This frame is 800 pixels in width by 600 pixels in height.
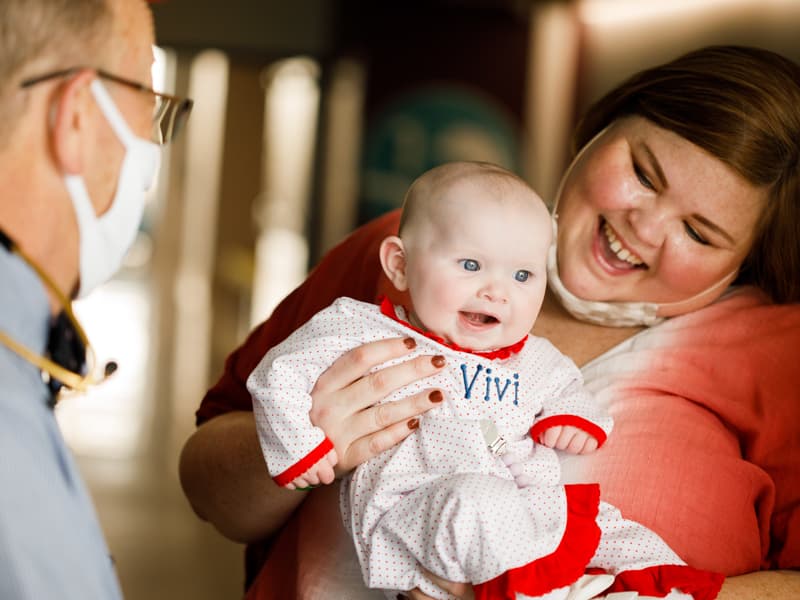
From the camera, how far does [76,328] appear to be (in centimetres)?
125

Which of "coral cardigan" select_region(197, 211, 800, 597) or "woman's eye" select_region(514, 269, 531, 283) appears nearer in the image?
"woman's eye" select_region(514, 269, 531, 283)

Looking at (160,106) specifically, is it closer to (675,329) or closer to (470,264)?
(470,264)

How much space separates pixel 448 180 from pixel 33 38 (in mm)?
666

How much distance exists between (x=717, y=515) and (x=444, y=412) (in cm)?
55

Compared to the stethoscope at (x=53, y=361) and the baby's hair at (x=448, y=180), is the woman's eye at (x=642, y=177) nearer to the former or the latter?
the baby's hair at (x=448, y=180)

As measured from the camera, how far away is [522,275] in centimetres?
162

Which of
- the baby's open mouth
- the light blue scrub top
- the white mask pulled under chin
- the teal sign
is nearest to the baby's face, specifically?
the baby's open mouth

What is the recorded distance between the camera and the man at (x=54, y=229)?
1094 mm

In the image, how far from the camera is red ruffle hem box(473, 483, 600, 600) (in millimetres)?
1468

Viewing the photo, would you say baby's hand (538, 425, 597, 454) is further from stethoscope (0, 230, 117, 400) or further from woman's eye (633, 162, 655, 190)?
stethoscope (0, 230, 117, 400)

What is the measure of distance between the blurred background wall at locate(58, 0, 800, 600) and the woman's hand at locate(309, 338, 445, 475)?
305cm

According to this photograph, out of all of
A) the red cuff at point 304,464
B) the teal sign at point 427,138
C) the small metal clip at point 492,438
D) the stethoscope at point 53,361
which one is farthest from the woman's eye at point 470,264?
the teal sign at point 427,138

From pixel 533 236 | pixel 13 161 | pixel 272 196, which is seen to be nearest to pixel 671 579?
pixel 533 236

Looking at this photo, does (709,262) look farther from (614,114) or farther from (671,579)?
(671,579)
